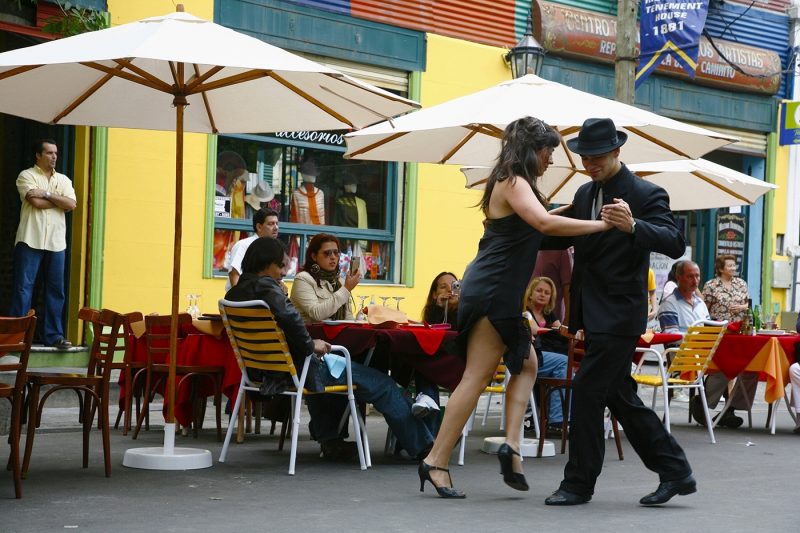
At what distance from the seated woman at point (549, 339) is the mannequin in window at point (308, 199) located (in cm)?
492

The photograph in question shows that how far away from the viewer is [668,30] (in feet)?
55.3

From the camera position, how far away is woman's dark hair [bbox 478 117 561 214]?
23.1 ft

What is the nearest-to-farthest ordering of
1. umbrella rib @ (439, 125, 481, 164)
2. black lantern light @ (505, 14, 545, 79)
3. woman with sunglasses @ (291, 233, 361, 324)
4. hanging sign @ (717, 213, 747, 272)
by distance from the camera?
woman with sunglasses @ (291, 233, 361, 324) < umbrella rib @ (439, 125, 481, 164) < black lantern light @ (505, 14, 545, 79) < hanging sign @ (717, 213, 747, 272)

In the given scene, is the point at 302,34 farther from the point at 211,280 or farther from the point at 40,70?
the point at 40,70

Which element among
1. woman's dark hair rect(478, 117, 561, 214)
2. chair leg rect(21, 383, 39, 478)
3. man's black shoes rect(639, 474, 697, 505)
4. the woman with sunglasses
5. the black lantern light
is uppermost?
the black lantern light

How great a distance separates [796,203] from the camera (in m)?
21.0

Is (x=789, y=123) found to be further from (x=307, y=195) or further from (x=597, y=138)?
(x=597, y=138)

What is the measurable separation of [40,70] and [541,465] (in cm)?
421

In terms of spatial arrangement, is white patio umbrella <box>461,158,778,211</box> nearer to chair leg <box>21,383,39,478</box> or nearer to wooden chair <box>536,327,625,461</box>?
wooden chair <box>536,327,625,461</box>

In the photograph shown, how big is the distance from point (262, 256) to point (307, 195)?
6.70 m

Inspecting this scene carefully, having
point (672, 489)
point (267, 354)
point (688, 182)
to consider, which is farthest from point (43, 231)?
point (672, 489)

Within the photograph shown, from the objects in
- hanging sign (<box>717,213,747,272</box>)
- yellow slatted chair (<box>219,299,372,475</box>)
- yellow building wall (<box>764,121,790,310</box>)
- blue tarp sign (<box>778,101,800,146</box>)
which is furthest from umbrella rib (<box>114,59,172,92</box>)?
yellow building wall (<box>764,121,790,310</box>)

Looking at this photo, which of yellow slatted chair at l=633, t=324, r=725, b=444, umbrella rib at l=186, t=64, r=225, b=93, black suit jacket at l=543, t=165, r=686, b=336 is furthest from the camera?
yellow slatted chair at l=633, t=324, r=725, b=444

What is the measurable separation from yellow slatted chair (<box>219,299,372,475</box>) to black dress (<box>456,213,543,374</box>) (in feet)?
4.21
